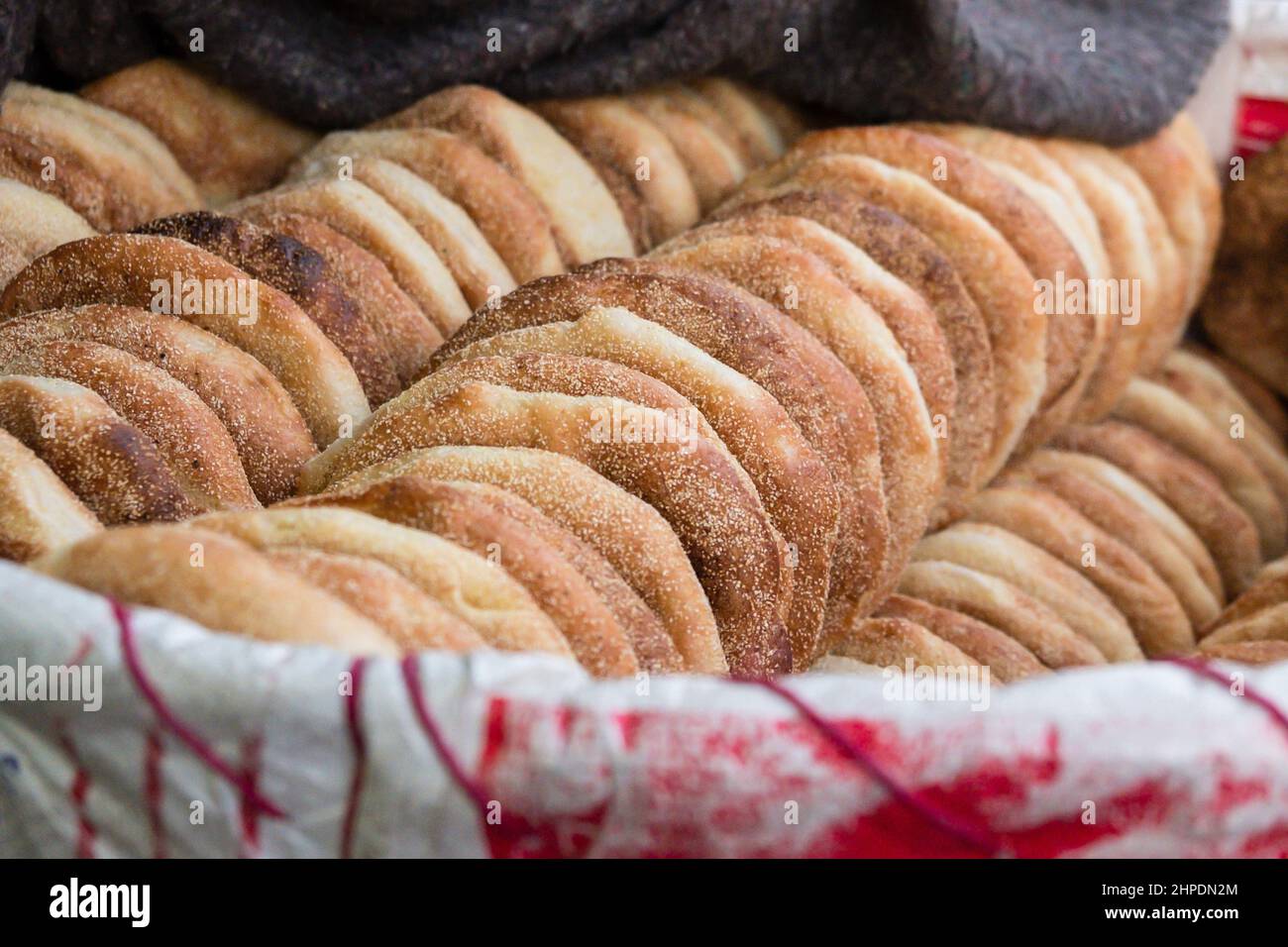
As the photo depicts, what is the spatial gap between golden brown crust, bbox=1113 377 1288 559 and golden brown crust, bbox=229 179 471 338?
101 cm

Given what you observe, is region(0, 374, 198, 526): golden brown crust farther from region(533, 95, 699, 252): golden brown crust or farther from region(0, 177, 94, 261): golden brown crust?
region(533, 95, 699, 252): golden brown crust

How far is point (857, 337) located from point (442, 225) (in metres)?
0.46

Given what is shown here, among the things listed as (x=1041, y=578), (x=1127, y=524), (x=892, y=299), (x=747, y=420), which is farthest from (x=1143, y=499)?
(x=747, y=420)

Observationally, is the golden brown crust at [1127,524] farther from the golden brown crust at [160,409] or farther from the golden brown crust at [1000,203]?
the golden brown crust at [160,409]

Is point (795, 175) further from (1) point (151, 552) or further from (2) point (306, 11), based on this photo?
(1) point (151, 552)

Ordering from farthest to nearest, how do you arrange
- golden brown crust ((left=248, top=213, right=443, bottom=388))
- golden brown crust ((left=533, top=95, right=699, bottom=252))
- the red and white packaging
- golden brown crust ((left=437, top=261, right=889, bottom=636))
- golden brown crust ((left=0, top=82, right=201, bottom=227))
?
the red and white packaging
golden brown crust ((left=533, top=95, right=699, bottom=252))
golden brown crust ((left=0, top=82, right=201, bottom=227))
golden brown crust ((left=248, top=213, right=443, bottom=388))
golden brown crust ((left=437, top=261, right=889, bottom=636))

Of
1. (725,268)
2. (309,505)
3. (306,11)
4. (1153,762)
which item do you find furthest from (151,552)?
(306,11)

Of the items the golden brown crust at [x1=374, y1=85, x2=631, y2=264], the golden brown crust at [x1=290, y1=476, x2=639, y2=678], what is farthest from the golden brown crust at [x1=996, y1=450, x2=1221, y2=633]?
the golden brown crust at [x1=290, y1=476, x2=639, y2=678]

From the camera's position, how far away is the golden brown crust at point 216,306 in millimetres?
1240

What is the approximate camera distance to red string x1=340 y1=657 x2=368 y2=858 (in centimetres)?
77

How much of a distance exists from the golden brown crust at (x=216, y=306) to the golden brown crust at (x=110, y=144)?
27 cm

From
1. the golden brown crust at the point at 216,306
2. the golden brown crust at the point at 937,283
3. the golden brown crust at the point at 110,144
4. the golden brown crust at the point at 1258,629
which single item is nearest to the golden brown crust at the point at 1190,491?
the golden brown crust at the point at 1258,629

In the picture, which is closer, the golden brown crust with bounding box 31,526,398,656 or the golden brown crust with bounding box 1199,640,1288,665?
the golden brown crust with bounding box 31,526,398,656

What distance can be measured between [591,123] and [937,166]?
1.37 ft
